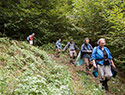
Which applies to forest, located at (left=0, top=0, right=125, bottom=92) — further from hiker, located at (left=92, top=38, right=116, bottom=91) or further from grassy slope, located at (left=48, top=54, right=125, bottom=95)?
hiker, located at (left=92, top=38, right=116, bottom=91)

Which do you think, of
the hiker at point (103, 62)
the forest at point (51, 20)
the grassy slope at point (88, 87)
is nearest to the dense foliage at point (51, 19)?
the forest at point (51, 20)

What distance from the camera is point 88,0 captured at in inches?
413

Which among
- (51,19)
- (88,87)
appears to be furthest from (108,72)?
(51,19)

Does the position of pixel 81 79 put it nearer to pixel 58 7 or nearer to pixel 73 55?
pixel 73 55

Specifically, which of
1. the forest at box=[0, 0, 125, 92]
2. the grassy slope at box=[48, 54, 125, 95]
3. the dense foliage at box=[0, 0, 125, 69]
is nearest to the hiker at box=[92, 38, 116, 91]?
the grassy slope at box=[48, 54, 125, 95]

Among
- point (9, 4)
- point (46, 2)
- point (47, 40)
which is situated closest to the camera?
point (9, 4)

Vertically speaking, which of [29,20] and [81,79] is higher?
[29,20]

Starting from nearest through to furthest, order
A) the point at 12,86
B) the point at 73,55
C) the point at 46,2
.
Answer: the point at 12,86
the point at 73,55
the point at 46,2

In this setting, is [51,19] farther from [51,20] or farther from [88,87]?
[88,87]

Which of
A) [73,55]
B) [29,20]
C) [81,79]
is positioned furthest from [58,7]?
[81,79]

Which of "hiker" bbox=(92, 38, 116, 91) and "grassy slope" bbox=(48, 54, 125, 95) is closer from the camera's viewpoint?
"grassy slope" bbox=(48, 54, 125, 95)

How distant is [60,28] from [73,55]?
800 centimetres

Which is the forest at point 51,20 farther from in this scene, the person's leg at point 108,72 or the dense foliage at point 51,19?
the person's leg at point 108,72

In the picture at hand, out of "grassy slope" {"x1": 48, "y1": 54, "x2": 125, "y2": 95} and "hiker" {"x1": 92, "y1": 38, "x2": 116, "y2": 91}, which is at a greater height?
"hiker" {"x1": 92, "y1": 38, "x2": 116, "y2": 91}
